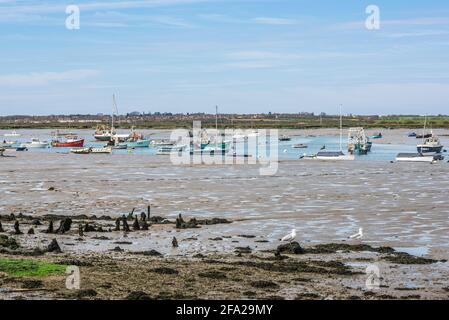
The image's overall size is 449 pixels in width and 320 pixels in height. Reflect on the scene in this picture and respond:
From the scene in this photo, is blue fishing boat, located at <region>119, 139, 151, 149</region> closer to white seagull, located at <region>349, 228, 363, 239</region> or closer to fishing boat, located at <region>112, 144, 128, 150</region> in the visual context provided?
fishing boat, located at <region>112, 144, 128, 150</region>

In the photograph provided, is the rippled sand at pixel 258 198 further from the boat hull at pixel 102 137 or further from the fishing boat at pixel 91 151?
the boat hull at pixel 102 137

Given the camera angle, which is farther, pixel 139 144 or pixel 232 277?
pixel 139 144

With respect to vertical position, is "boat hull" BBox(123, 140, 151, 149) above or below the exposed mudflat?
below

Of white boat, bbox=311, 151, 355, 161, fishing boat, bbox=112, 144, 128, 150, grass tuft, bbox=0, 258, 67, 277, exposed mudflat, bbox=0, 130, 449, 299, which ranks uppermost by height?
grass tuft, bbox=0, 258, 67, 277

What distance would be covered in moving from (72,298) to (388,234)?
53.3 ft

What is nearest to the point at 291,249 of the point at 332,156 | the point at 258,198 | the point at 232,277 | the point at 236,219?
the point at 232,277

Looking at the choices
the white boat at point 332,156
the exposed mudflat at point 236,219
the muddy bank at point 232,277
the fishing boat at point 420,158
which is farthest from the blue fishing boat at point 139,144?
the muddy bank at point 232,277

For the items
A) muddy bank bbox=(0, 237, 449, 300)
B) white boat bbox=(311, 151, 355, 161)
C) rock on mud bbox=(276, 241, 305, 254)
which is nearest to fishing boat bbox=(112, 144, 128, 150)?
white boat bbox=(311, 151, 355, 161)

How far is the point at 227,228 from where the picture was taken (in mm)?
32906

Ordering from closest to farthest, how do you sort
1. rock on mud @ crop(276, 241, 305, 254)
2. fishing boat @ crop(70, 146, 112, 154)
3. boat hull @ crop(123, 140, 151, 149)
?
rock on mud @ crop(276, 241, 305, 254), fishing boat @ crop(70, 146, 112, 154), boat hull @ crop(123, 140, 151, 149)

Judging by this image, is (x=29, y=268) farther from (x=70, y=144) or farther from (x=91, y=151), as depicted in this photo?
(x=70, y=144)

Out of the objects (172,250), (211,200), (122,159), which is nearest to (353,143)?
(122,159)

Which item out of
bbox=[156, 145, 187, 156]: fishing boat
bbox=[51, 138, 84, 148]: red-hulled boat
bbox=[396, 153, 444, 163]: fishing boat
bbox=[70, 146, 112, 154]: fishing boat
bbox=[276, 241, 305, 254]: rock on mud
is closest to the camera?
bbox=[276, 241, 305, 254]: rock on mud

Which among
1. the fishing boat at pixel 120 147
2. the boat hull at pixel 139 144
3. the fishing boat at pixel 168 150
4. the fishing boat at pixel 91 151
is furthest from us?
the boat hull at pixel 139 144
